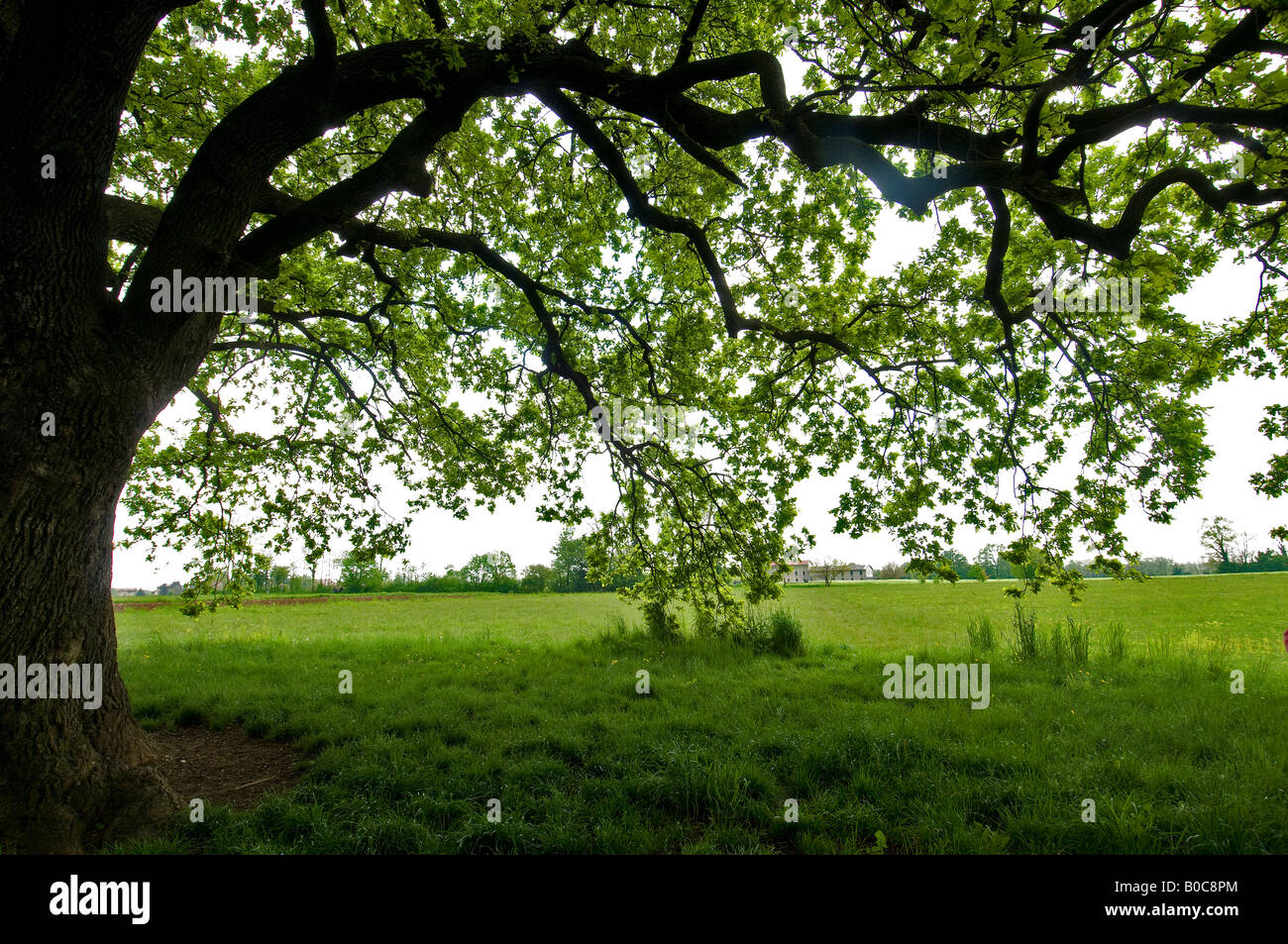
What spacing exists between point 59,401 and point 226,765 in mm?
3905

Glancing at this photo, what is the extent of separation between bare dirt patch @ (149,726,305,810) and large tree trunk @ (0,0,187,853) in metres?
0.63

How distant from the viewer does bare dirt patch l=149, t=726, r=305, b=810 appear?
15.5 ft

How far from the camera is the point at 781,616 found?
11102mm

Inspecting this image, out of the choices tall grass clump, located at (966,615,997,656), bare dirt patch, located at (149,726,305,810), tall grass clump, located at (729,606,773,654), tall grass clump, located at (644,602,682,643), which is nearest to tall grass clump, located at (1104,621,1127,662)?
tall grass clump, located at (966,615,997,656)

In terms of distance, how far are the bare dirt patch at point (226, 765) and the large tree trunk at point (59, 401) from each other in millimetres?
631

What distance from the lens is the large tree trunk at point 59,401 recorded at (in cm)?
369

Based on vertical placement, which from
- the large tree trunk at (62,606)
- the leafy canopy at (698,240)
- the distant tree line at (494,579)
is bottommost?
the distant tree line at (494,579)

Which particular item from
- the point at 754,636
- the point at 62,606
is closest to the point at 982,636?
the point at 754,636

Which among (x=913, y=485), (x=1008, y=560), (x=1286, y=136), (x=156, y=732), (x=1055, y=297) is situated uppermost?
(x=1286, y=136)

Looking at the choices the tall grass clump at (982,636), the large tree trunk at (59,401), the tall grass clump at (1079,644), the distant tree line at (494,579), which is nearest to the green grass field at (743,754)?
the tall grass clump at (1079,644)

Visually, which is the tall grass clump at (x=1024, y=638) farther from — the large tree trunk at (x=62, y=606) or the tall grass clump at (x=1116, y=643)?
the large tree trunk at (x=62, y=606)
